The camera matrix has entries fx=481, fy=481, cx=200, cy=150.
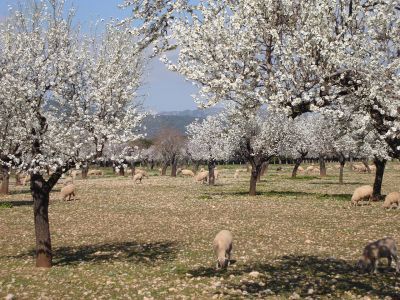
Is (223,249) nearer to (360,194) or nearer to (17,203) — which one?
(360,194)

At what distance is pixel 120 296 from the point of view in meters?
14.1

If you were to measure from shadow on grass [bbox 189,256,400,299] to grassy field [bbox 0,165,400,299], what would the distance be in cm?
3

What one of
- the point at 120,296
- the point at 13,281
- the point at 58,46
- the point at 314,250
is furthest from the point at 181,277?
the point at 58,46

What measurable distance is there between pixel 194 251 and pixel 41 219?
6694 millimetres

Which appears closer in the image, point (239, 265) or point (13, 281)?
point (13, 281)

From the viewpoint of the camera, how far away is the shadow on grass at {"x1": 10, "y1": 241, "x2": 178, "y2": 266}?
1958 centimetres

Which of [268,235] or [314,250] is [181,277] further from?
[268,235]

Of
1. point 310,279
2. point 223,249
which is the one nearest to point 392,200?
point 223,249

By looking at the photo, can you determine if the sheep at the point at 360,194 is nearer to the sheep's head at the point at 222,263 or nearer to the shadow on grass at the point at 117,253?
the shadow on grass at the point at 117,253

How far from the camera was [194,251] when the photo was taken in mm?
21109

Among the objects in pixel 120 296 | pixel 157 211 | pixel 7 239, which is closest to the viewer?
pixel 120 296

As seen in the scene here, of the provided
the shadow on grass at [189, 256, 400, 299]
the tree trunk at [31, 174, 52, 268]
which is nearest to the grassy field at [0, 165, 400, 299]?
the shadow on grass at [189, 256, 400, 299]

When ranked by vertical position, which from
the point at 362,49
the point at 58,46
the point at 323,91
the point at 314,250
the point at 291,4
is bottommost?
the point at 314,250

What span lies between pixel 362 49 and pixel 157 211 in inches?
1029
